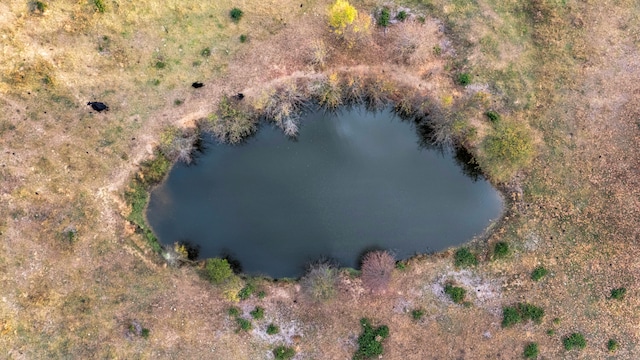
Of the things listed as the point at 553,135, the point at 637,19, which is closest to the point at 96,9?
the point at 553,135

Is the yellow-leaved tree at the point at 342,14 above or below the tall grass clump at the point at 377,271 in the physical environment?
above

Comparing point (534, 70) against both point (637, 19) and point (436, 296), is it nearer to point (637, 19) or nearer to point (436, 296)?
point (637, 19)

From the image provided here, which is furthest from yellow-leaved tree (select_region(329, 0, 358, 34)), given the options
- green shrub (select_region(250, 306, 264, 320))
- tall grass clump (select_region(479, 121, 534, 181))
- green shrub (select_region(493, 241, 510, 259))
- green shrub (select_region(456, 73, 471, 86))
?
green shrub (select_region(250, 306, 264, 320))

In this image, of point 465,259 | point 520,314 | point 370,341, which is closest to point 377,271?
point 370,341

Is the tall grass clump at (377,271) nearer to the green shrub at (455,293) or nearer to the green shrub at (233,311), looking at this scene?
the green shrub at (455,293)

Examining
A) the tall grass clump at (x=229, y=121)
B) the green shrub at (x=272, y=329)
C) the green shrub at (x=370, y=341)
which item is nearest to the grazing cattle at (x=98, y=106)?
the tall grass clump at (x=229, y=121)

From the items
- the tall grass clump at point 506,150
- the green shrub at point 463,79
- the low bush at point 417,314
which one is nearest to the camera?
the low bush at point 417,314

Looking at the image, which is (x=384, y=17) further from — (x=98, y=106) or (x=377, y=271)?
(x=98, y=106)
